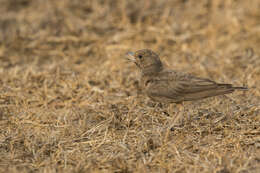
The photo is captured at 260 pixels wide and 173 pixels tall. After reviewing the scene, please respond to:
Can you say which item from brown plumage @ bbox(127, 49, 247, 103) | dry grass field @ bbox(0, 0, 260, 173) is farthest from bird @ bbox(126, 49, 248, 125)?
dry grass field @ bbox(0, 0, 260, 173)

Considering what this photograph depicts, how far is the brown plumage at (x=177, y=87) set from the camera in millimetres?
4879

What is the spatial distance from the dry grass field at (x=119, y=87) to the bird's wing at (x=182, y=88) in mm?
290

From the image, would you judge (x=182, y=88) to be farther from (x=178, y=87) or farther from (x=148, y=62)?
(x=148, y=62)

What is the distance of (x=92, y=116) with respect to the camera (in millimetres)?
5422

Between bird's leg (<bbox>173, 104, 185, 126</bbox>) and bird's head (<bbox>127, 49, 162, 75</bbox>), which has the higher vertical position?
bird's head (<bbox>127, 49, 162, 75</bbox>)

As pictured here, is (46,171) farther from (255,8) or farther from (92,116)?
(255,8)

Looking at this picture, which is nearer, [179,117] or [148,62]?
[179,117]

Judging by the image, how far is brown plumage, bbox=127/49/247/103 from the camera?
4.88 m

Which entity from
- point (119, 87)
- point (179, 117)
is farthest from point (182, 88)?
point (119, 87)

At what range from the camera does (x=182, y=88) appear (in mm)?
4992

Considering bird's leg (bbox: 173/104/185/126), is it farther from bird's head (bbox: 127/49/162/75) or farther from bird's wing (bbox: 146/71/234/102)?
bird's head (bbox: 127/49/162/75)

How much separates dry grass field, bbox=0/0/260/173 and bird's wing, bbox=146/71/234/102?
290 millimetres

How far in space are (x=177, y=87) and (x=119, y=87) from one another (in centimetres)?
171

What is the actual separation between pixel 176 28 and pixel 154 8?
95 cm
